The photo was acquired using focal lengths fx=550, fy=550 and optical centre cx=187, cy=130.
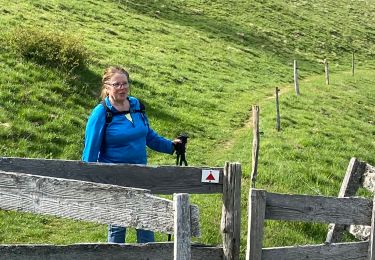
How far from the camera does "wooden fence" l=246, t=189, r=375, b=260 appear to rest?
20.0 ft

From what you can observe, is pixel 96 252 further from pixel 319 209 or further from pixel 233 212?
pixel 319 209

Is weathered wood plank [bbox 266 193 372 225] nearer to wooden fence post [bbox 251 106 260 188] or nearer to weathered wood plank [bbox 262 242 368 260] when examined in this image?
weathered wood plank [bbox 262 242 368 260]

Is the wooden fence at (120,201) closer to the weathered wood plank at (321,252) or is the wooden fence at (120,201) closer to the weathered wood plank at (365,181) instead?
the weathered wood plank at (321,252)

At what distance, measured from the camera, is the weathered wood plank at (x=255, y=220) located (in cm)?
605

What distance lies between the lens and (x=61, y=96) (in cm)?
1697

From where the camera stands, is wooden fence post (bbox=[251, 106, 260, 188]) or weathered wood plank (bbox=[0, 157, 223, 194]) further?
wooden fence post (bbox=[251, 106, 260, 188])

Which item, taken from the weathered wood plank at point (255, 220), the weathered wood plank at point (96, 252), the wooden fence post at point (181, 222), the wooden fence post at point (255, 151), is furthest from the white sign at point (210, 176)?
the wooden fence post at point (255, 151)

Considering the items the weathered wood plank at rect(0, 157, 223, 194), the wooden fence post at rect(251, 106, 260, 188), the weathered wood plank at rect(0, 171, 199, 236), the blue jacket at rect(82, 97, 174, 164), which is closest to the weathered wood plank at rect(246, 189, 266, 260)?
the weathered wood plank at rect(0, 157, 223, 194)

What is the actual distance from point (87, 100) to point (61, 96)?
89 cm

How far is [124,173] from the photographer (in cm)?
631

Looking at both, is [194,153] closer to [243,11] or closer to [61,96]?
[61,96]

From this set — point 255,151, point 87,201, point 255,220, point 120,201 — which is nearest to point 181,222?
point 120,201

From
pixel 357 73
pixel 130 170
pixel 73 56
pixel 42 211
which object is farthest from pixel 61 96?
pixel 357 73

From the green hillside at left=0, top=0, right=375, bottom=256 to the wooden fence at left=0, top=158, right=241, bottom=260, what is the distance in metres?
3.36
